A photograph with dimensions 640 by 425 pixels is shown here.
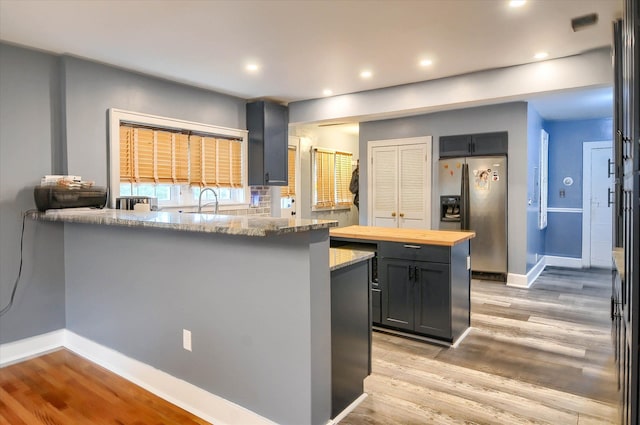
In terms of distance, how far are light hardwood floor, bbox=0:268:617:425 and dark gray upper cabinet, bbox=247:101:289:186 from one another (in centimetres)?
270

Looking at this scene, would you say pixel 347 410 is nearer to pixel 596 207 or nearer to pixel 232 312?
pixel 232 312

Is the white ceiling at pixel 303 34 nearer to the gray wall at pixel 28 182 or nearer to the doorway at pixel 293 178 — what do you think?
the gray wall at pixel 28 182

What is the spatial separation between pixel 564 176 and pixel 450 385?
18.0 ft

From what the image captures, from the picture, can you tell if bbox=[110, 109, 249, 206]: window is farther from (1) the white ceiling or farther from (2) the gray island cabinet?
(2) the gray island cabinet

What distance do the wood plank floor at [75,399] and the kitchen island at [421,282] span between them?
185cm

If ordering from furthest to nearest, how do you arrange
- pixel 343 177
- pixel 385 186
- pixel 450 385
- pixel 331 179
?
pixel 343 177 < pixel 331 179 < pixel 385 186 < pixel 450 385

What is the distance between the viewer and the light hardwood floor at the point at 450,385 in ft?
7.44

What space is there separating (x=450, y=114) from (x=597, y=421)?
4.29 metres

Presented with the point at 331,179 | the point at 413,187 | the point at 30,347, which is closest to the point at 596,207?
the point at 413,187

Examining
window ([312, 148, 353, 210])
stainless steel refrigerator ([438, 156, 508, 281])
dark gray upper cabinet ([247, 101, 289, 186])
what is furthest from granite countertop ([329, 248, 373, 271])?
Answer: window ([312, 148, 353, 210])

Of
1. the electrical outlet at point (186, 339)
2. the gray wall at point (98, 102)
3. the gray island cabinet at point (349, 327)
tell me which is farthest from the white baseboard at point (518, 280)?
the gray wall at point (98, 102)

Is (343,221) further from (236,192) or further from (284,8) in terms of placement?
(284,8)

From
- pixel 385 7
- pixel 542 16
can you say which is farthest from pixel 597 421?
pixel 385 7

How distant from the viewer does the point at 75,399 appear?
250 cm
